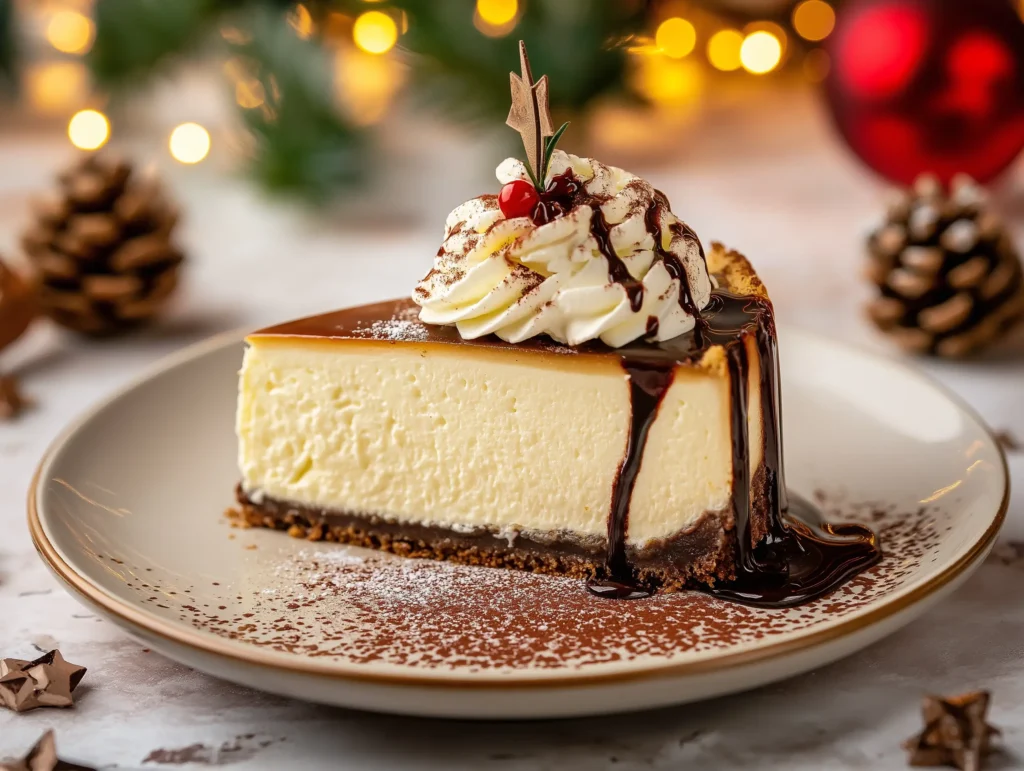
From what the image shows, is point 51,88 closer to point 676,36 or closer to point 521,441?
point 676,36

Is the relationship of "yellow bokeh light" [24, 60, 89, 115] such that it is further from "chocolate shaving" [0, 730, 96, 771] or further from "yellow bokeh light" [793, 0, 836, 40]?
"chocolate shaving" [0, 730, 96, 771]

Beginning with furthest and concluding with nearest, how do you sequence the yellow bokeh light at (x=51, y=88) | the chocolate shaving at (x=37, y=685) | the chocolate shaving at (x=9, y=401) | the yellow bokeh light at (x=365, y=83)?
1. the yellow bokeh light at (x=51, y=88)
2. the yellow bokeh light at (x=365, y=83)
3. the chocolate shaving at (x=9, y=401)
4. the chocolate shaving at (x=37, y=685)

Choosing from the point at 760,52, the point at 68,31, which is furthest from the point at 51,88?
the point at 760,52

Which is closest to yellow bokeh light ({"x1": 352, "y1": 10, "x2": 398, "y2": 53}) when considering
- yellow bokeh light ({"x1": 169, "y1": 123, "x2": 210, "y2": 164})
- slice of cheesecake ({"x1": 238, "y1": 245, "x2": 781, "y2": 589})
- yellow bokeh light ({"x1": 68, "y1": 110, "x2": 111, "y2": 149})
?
yellow bokeh light ({"x1": 169, "y1": 123, "x2": 210, "y2": 164})

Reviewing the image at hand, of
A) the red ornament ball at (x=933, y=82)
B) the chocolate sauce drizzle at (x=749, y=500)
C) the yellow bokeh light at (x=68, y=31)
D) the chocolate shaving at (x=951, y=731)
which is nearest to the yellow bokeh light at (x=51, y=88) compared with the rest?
the yellow bokeh light at (x=68, y=31)

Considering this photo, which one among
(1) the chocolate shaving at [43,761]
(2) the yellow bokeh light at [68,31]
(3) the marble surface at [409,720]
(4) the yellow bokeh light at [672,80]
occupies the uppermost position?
(4) the yellow bokeh light at [672,80]

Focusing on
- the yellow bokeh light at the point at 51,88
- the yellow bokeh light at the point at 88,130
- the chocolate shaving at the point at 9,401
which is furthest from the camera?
the yellow bokeh light at the point at 51,88

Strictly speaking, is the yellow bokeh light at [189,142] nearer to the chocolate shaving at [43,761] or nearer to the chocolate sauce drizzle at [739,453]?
the chocolate sauce drizzle at [739,453]
